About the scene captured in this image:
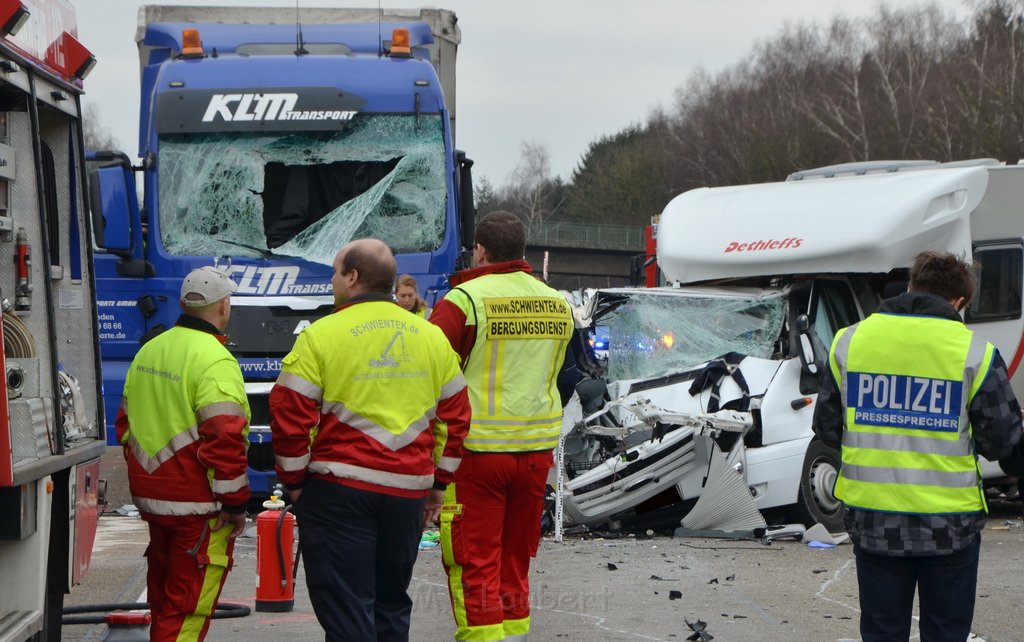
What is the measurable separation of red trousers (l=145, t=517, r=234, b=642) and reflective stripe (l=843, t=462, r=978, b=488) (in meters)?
2.35

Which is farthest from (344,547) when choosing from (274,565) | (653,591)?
(653,591)

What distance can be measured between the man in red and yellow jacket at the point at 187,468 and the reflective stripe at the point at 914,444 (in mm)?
2216

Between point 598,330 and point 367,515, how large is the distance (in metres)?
7.52

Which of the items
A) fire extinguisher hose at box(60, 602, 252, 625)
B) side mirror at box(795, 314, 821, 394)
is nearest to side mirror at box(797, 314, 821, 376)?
side mirror at box(795, 314, 821, 394)

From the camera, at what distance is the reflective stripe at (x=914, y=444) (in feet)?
16.9

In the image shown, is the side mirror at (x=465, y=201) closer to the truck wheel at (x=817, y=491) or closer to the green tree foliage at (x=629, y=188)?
the truck wheel at (x=817, y=491)

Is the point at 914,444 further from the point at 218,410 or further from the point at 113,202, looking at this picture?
the point at 113,202

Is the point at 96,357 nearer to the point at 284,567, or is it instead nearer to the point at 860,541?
the point at 284,567

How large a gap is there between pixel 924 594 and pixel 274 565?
11.7 feet

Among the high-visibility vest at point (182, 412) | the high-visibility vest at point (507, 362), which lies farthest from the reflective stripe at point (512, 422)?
the high-visibility vest at point (182, 412)

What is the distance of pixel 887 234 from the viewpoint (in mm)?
11008

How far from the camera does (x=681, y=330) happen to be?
11750 mm

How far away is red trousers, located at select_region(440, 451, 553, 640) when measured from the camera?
5.77 m

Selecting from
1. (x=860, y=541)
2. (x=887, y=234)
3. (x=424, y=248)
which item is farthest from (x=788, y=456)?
(x=860, y=541)
